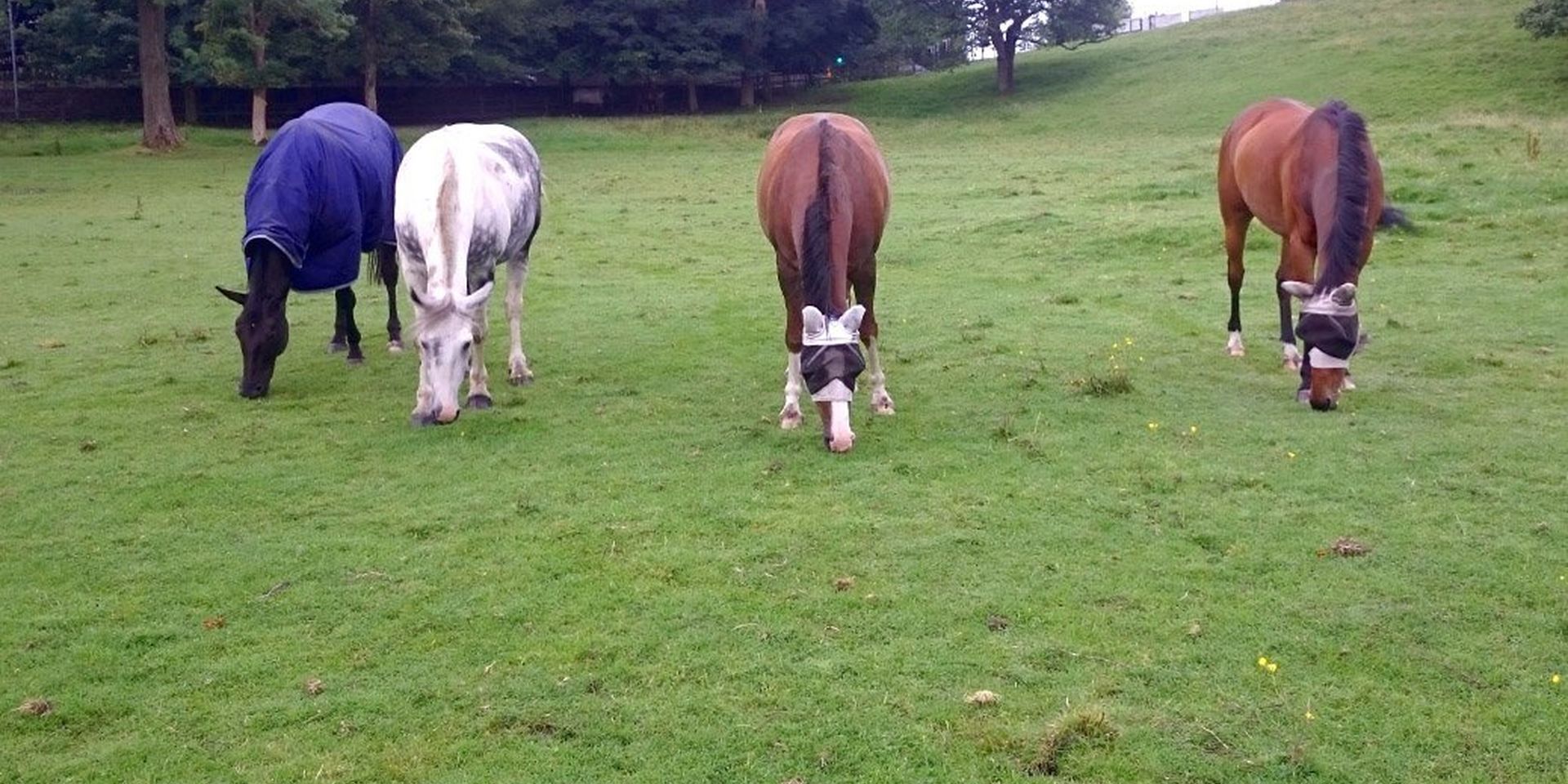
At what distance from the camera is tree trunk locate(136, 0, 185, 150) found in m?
29.3

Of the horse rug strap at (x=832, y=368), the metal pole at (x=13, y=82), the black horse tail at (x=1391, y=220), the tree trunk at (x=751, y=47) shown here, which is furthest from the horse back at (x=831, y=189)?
the tree trunk at (x=751, y=47)

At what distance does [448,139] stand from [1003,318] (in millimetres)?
4949

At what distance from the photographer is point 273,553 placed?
5496 mm

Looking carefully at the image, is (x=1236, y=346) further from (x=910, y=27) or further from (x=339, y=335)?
(x=910, y=27)

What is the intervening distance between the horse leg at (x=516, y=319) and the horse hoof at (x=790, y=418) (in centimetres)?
231

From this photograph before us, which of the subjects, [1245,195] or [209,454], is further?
[1245,195]

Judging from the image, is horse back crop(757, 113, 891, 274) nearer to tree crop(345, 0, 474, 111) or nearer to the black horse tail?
the black horse tail

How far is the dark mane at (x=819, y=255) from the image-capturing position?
6.68m

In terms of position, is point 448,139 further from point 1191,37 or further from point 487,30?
point 1191,37

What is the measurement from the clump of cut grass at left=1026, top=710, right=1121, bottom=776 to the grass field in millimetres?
15

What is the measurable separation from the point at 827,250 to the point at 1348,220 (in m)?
3.20

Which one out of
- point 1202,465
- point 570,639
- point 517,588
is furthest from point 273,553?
point 1202,465

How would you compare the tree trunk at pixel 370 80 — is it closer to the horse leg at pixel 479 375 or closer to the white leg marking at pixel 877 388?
the horse leg at pixel 479 375

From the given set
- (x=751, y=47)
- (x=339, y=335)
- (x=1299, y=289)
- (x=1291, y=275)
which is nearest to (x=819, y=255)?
(x=1299, y=289)
